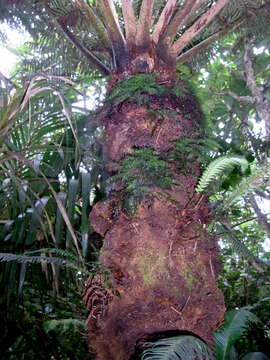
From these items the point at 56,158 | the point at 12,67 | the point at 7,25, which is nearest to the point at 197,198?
the point at 56,158

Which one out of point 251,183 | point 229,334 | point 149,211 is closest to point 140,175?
point 149,211

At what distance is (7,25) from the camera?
121 inches

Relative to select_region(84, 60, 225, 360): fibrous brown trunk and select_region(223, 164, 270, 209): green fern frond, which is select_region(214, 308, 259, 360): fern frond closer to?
select_region(84, 60, 225, 360): fibrous brown trunk

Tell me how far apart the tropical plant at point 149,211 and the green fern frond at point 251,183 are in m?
0.13

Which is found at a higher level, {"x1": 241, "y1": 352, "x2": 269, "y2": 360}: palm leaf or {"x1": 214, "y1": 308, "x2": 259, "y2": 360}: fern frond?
{"x1": 214, "y1": 308, "x2": 259, "y2": 360}: fern frond

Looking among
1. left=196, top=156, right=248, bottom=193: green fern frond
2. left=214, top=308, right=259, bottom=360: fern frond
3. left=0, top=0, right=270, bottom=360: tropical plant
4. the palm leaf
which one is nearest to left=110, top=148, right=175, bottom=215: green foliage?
left=0, top=0, right=270, bottom=360: tropical plant

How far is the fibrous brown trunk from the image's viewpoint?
1367 mm

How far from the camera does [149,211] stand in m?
1.55

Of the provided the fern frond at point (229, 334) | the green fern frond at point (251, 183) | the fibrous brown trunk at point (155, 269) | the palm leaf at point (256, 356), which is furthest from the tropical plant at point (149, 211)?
the palm leaf at point (256, 356)

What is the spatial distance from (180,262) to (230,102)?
14.5 feet

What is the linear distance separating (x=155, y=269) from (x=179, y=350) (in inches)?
14.6

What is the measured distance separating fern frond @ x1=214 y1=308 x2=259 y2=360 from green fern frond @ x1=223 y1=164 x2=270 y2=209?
1.14 m

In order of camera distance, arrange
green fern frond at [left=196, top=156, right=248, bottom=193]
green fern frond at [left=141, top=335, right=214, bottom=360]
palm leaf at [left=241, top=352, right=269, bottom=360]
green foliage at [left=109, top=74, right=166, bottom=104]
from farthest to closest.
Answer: palm leaf at [left=241, top=352, right=269, bottom=360]
green foliage at [left=109, top=74, right=166, bottom=104]
green fern frond at [left=196, top=156, right=248, bottom=193]
green fern frond at [left=141, top=335, right=214, bottom=360]

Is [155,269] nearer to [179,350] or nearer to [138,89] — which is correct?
[179,350]
